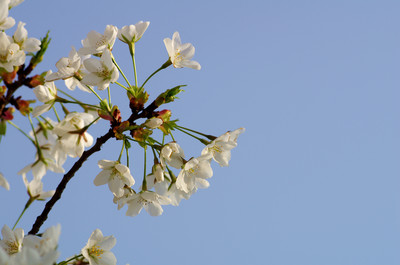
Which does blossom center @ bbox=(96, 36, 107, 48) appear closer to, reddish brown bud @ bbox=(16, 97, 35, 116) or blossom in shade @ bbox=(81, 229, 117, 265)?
reddish brown bud @ bbox=(16, 97, 35, 116)

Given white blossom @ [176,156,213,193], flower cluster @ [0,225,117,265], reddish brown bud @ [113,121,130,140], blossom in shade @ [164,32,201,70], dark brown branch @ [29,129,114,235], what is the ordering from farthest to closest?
blossom in shade @ [164,32,201,70]
white blossom @ [176,156,213,193]
reddish brown bud @ [113,121,130,140]
dark brown branch @ [29,129,114,235]
flower cluster @ [0,225,117,265]

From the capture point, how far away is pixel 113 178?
8.74ft

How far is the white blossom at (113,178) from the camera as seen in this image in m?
2.62

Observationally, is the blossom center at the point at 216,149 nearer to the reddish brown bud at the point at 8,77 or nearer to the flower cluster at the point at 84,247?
the flower cluster at the point at 84,247

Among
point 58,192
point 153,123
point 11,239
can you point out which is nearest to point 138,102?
point 153,123

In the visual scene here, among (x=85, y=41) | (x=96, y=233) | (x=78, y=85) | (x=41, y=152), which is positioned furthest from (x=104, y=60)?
(x=96, y=233)

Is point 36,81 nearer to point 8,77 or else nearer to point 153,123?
point 8,77

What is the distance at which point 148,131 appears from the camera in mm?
2529

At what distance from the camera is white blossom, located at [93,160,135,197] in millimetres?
2617

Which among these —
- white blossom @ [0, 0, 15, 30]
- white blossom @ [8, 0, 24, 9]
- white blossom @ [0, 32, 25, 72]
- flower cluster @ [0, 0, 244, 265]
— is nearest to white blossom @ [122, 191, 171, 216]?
flower cluster @ [0, 0, 244, 265]

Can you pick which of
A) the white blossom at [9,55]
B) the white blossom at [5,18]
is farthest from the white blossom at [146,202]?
the white blossom at [5,18]

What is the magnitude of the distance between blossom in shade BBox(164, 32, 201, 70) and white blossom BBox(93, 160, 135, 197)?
697 millimetres

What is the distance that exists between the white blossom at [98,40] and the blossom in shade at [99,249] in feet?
3.17

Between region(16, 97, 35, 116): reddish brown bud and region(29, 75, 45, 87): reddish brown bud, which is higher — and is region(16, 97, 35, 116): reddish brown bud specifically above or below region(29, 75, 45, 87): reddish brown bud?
below
